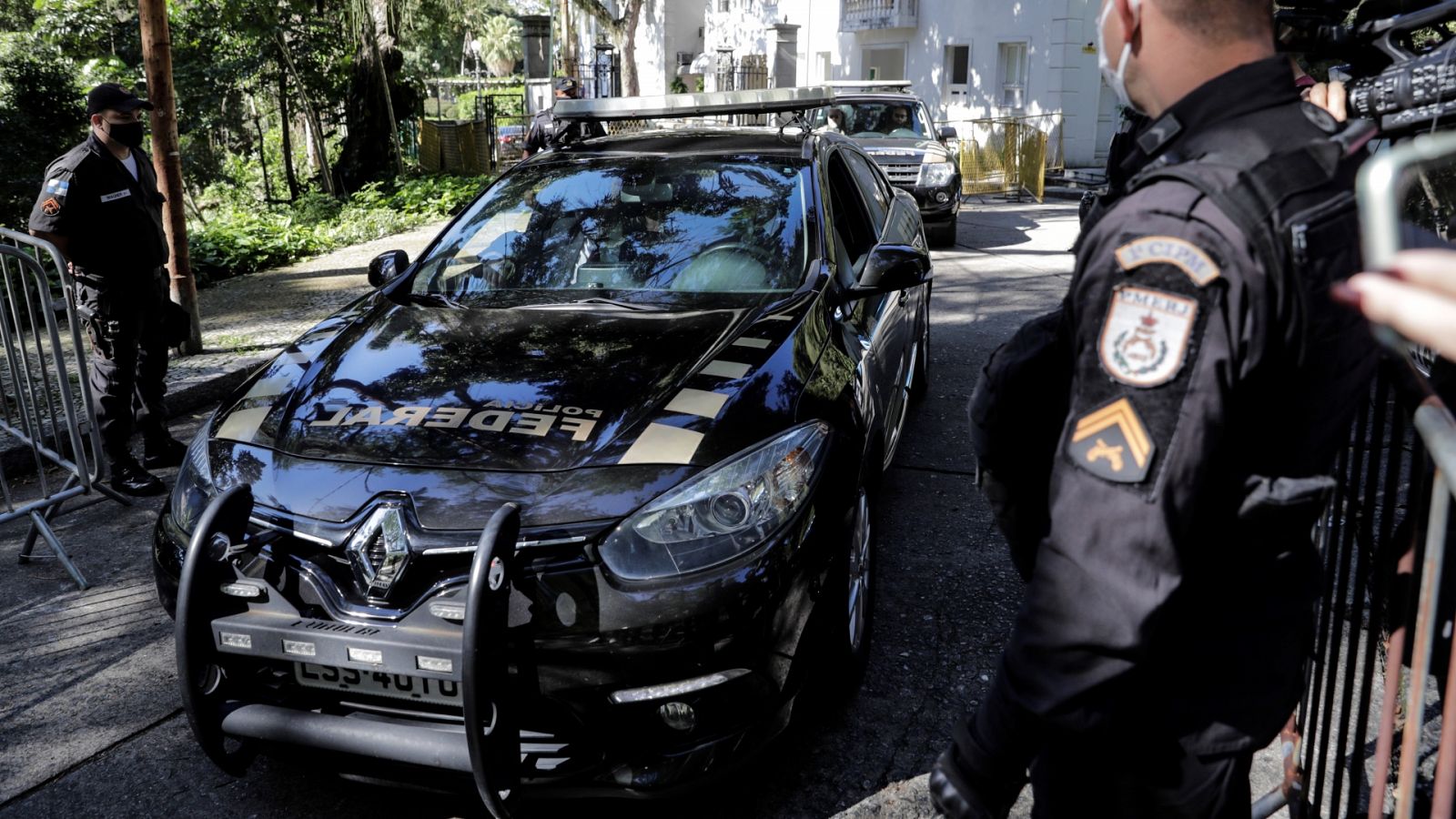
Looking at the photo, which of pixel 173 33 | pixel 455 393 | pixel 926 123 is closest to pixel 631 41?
pixel 173 33

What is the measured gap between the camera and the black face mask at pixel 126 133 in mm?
5508

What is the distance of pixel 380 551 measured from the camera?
264 centimetres

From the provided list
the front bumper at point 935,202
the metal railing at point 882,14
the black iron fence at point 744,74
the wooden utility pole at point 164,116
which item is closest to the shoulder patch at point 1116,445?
the wooden utility pole at point 164,116

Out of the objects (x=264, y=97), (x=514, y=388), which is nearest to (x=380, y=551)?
(x=514, y=388)

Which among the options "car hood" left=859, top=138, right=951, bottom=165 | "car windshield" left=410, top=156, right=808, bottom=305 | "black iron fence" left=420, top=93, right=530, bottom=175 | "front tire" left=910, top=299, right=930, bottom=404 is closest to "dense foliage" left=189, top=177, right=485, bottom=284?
"black iron fence" left=420, top=93, right=530, bottom=175

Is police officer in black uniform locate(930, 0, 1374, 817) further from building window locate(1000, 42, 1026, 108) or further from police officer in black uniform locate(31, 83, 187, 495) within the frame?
building window locate(1000, 42, 1026, 108)

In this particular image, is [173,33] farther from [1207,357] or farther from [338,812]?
[1207,357]

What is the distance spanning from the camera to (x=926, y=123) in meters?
13.5

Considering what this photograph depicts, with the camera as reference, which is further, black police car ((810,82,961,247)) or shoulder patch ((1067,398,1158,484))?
black police car ((810,82,961,247))

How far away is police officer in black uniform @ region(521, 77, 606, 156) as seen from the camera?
5160 mm

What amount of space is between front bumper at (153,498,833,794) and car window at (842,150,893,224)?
2695mm

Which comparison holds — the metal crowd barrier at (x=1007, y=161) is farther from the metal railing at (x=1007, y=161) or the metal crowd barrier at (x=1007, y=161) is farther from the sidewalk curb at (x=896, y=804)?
the sidewalk curb at (x=896, y=804)

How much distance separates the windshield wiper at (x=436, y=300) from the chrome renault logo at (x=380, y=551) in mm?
1320

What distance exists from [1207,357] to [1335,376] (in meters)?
0.21
